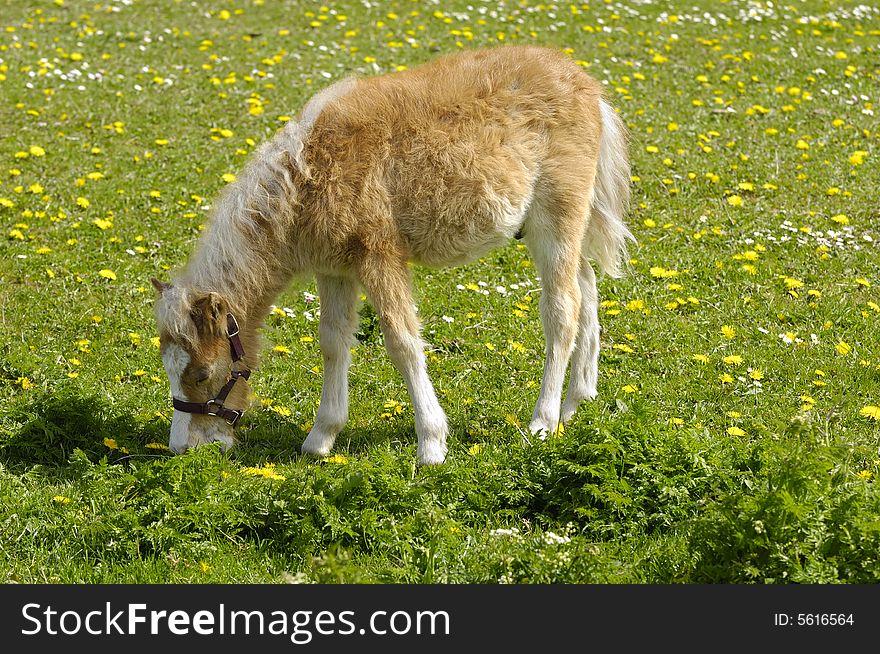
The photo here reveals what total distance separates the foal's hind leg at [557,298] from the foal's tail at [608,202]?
1.83ft

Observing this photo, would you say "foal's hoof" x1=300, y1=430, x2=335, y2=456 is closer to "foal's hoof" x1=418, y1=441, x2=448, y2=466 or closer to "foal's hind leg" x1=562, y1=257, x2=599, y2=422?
"foal's hoof" x1=418, y1=441, x2=448, y2=466

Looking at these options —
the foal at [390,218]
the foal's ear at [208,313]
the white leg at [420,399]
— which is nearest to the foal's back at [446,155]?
the foal at [390,218]

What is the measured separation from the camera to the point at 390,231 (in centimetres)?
530

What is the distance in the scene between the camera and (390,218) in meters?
5.30

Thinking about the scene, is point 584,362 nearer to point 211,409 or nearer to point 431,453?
point 431,453

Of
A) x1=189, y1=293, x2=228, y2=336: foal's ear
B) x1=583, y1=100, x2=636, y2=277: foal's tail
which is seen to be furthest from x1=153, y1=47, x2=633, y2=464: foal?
x1=583, y1=100, x2=636, y2=277: foal's tail

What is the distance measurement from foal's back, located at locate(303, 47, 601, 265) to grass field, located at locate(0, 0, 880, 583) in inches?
40.0

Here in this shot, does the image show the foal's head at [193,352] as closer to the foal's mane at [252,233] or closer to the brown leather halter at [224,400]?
the brown leather halter at [224,400]

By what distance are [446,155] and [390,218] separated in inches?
18.5

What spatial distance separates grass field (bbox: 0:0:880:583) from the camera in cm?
431

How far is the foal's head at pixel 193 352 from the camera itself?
5078 mm

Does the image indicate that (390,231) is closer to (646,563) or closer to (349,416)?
(349,416)

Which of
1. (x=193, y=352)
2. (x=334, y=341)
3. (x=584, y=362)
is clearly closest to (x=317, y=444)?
(x=334, y=341)

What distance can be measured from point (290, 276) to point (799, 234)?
186 inches
